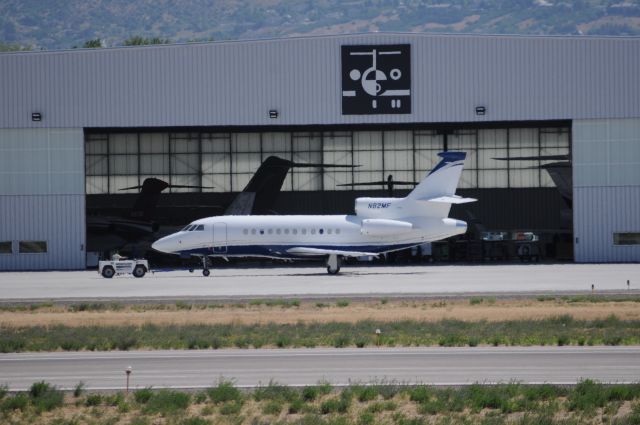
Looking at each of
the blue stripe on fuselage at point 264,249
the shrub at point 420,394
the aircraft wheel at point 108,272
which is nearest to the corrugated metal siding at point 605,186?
the blue stripe on fuselage at point 264,249

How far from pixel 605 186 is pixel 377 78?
1521 centimetres

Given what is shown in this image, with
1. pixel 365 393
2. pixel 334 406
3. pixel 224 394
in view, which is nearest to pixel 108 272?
pixel 224 394

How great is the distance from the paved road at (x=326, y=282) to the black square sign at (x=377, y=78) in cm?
971

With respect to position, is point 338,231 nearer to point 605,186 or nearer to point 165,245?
point 165,245

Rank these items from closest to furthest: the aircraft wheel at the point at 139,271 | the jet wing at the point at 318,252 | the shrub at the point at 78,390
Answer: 1. the shrub at the point at 78,390
2. the aircraft wheel at the point at 139,271
3. the jet wing at the point at 318,252

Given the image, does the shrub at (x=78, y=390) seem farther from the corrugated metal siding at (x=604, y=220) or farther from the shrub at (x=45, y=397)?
the corrugated metal siding at (x=604, y=220)

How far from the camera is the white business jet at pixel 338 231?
56.3m

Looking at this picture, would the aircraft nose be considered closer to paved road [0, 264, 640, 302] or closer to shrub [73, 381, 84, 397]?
paved road [0, 264, 640, 302]

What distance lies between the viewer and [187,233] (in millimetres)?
57125

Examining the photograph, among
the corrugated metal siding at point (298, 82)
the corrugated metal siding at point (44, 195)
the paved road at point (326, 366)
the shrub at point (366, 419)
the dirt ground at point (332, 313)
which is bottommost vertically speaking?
the shrub at point (366, 419)

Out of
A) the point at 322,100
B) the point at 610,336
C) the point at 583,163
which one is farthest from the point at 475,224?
the point at 610,336

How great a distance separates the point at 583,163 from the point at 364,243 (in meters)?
15.3

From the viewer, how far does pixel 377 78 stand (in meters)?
61.6

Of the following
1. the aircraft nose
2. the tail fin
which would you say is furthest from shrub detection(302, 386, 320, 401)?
the aircraft nose
